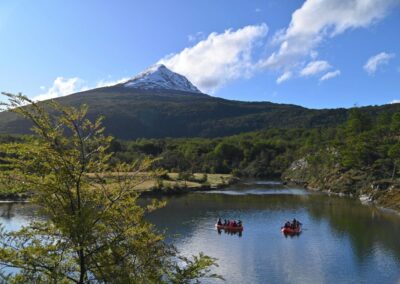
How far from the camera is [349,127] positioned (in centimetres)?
11750

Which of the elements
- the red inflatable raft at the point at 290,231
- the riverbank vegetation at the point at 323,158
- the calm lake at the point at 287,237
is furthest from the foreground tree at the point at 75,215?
the red inflatable raft at the point at 290,231

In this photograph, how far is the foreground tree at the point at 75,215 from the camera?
12.0 metres

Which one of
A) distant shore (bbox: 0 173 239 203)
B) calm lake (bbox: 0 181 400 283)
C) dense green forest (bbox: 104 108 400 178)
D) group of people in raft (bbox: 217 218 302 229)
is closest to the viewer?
calm lake (bbox: 0 181 400 283)

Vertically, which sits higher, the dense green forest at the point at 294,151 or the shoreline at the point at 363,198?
the dense green forest at the point at 294,151

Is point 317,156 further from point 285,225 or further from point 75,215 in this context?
point 75,215

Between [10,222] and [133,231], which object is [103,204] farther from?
[10,222]

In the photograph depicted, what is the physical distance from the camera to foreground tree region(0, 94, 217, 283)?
12.0m

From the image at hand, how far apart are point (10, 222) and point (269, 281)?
39.4 metres

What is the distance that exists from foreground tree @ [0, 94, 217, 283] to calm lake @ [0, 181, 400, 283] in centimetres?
588

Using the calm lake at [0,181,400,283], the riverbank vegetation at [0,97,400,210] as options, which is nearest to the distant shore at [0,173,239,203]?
the riverbank vegetation at [0,97,400,210]

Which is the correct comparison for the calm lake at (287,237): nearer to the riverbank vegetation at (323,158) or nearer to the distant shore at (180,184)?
the distant shore at (180,184)

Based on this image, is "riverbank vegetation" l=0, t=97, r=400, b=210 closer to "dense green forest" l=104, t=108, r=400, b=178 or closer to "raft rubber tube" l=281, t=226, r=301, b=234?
"dense green forest" l=104, t=108, r=400, b=178

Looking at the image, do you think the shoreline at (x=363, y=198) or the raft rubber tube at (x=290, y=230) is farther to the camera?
the shoreline at (x=363, y=198)

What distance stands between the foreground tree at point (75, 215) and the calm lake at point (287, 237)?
231 inches
